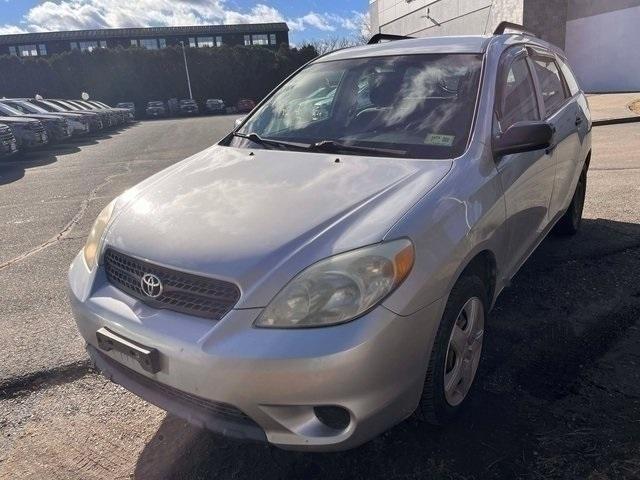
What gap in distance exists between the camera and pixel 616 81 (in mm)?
23953

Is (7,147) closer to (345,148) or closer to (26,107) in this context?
(26,107)

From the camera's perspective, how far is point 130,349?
2.03 m

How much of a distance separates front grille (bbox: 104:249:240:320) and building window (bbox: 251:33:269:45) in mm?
63964

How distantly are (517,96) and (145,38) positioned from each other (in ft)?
213

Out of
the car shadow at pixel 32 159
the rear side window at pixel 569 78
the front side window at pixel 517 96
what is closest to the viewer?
the front side window at pixel 517 96

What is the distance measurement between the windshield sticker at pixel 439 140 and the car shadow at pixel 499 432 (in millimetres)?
1279

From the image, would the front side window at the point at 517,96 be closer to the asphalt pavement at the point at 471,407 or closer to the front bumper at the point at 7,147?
the asphalt pavement at the point at 471,407

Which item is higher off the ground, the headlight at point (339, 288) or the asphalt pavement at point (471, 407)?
the headlight at point (339, 288)

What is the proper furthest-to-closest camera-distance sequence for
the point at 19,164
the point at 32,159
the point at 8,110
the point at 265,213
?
the point at 8,110
the point at 32,159
the point at 19,164
the point at 265,213

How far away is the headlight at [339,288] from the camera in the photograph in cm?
184

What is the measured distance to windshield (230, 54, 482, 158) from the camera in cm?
273

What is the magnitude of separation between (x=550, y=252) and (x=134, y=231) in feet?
12.0

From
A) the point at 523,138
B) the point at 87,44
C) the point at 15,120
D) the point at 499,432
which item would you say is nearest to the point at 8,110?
Answer: the point at 15,120

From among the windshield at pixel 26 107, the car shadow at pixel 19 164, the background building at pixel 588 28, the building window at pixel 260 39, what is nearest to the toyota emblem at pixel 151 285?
the car shadow at pixel 19 164
